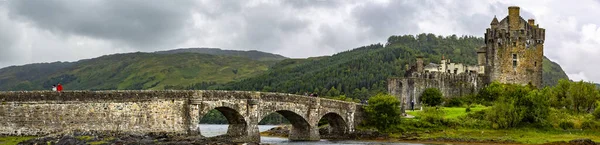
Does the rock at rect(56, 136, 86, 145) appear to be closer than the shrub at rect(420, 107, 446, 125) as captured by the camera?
Yes

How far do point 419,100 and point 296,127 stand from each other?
18904mm

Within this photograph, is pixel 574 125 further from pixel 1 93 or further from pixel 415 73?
pixel 1 93

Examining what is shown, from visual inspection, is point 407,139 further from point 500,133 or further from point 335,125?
point 500,133

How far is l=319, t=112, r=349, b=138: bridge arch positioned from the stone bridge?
8447 millimetres

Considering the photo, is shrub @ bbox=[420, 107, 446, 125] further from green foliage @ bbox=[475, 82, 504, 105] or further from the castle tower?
the castle tower

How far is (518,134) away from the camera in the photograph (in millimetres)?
71312

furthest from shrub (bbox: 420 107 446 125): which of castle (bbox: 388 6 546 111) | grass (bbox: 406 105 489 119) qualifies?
castle (bbox: 388 6 546 111)

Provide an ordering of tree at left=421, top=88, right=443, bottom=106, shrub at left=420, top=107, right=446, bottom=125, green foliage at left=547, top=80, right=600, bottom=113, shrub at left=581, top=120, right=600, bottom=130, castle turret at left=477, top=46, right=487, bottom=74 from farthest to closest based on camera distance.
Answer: castle turret at left=477, top=46, right=487, bottom=74 → tree at left=421, top=88, right=443, bottom=106 → green foliage at left=547, top=80, right=600, bottom=113 → shrub at left=420, top=107, right=446, bottom=125 → shrub at left=581, top=120, right=600, bottom=130

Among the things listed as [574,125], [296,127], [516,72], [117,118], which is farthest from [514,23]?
[117,118]

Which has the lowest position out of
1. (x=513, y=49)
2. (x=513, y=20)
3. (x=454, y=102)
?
(x=454, y=102)

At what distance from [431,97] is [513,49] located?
15281 millimetres

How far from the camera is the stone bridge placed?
47.8 meters

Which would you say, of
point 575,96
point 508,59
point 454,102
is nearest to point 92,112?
point 454,102

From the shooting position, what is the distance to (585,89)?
8162cm
